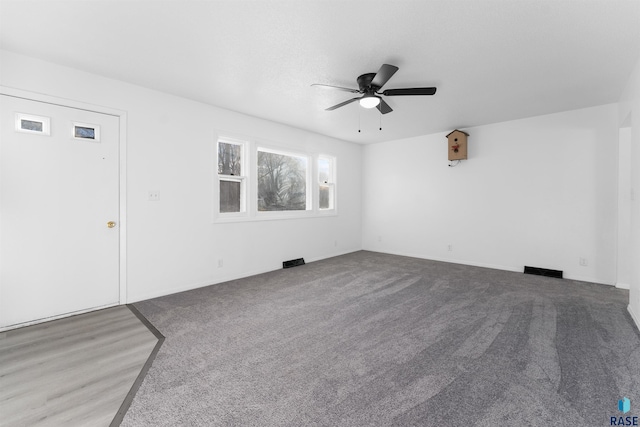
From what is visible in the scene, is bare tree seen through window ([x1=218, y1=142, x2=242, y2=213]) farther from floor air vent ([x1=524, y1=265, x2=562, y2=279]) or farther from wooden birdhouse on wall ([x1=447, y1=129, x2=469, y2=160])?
floor air vent ([x1=524, y1=265, x2=562, y2=279])

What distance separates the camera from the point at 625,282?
12.5 ft

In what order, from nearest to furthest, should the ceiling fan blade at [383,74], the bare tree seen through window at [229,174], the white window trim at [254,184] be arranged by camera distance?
the ceiling fan blade at [383,74] < the white window trim at [254,184] < the bare tree seen through window at [229,174]

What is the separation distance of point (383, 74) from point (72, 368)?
3.46 m

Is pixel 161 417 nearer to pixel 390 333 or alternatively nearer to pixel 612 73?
pixel 390 333

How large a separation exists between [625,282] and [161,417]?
18.2ft

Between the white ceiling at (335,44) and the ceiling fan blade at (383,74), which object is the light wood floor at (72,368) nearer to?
the white ceiling at (335,44)

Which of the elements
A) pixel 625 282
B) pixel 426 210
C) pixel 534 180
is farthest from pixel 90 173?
pixel 625 282

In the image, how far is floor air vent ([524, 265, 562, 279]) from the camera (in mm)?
4344

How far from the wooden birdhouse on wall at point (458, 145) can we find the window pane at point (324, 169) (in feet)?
8.11

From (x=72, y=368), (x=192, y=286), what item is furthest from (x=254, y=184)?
(x=72, y=368)

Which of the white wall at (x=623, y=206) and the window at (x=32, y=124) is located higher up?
the window at (x=32, y=124)

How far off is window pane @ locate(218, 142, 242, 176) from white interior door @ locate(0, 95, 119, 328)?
4.44 feet

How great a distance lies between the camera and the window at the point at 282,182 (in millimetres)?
4918

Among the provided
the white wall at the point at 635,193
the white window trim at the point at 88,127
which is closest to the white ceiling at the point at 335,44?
the white wall at the point at 635,193
